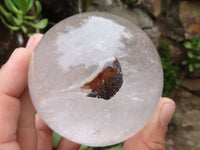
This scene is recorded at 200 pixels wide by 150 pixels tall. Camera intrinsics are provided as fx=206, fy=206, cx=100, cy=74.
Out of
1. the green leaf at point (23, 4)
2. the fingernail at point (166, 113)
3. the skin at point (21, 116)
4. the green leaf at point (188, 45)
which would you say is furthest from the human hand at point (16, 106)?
the green leaf at point (188, 45)

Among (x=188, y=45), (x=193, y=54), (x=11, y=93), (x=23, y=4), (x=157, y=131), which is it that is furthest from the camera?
(x=193, y=54)

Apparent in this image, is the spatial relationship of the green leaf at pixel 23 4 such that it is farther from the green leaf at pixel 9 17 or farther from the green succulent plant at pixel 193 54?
the green succulent plant at pixel 193 54

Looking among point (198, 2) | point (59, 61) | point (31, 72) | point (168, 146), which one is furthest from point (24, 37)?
point (198, 2)

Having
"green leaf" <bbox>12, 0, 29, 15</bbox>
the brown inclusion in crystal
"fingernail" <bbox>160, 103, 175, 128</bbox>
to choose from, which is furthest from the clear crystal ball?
"green leaf" <bbox>12, 0, 29, 15</bbox>

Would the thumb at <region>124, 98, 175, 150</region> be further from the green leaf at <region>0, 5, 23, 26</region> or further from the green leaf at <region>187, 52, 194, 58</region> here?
the green leaf at <region>187, 52, 194, 58</region>

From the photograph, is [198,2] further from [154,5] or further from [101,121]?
[101,121]

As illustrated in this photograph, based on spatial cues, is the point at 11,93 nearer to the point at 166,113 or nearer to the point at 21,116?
the point at 21,116

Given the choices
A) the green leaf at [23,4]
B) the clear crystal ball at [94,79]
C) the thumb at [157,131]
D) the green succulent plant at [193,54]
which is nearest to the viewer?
the clear crystal ball at [94,79]

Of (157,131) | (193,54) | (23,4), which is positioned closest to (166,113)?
(157,131)
